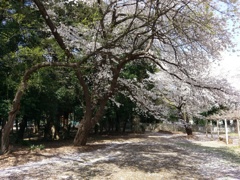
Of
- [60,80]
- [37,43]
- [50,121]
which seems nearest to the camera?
[37,43]

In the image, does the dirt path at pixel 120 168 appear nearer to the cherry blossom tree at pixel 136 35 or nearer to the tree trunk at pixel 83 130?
the tree trunk at pixel 83 130

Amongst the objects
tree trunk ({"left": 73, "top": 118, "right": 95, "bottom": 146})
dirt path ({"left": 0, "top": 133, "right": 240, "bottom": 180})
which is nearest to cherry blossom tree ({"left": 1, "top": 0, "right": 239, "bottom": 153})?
tree trunk ({"left": 73, "top": 118, "right": 95, "bottom": 146})

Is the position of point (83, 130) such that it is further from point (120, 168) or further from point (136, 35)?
point (136, 35)

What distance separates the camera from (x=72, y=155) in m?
8.07

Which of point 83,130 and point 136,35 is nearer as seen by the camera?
point 136,35

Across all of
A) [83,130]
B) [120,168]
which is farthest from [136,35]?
[83,130]

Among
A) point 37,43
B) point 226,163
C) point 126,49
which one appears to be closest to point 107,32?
point 126,49

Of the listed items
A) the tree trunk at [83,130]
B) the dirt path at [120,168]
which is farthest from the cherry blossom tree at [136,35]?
the dirt path at [120,168]

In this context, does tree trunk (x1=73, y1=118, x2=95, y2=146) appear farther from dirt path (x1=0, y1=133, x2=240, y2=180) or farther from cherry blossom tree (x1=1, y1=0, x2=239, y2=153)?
dirt path (x1=0, y1=133, x2=240, y2=180)

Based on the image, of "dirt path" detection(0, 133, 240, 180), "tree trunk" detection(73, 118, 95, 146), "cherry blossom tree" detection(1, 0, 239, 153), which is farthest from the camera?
"tree trunk" detection(73, 118, 95, 146)

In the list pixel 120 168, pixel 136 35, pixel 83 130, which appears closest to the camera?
pixel 120 168

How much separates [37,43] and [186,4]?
23.3ft

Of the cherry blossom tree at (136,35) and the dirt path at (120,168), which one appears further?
the cherry blossom tree at (136,35)

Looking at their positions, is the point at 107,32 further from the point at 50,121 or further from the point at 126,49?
the point at 50,121
